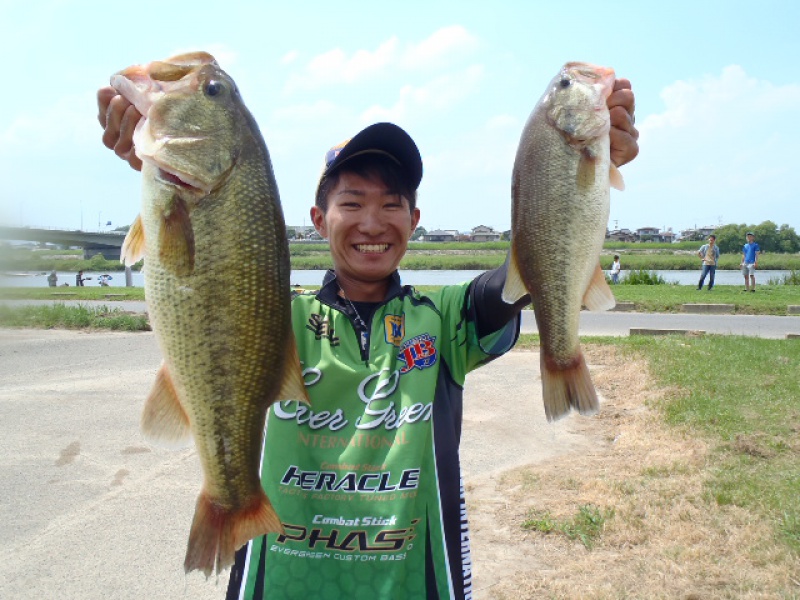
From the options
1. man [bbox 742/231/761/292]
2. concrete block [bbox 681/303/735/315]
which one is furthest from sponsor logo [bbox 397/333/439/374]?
man [bbox 742/231/761/292]

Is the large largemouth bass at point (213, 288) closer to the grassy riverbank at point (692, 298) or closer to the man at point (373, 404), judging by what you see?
the man at point (373, 404)

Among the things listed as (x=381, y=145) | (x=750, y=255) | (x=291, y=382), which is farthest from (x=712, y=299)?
(x=291, y=382)

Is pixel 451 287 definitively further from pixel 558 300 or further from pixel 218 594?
pixel 218 594

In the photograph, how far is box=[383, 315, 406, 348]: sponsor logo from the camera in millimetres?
2543

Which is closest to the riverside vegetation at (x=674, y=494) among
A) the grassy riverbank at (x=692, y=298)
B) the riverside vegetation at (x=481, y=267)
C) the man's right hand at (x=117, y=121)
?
the riverside vegetation at (x=481, y=267)

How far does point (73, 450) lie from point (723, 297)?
1719 centimetres

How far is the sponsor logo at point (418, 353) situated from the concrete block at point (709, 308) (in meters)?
15.5

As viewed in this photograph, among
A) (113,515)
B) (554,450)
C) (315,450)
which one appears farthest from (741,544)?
(113,515)

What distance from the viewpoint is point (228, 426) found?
6.66 feet

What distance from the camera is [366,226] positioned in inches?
101

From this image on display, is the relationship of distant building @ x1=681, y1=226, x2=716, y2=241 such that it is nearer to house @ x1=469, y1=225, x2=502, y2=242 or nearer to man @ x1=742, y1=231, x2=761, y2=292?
house @ x1=469, y1=225, x2=502, y2=242

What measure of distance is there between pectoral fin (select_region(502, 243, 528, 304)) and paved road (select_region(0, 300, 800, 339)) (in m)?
11.2

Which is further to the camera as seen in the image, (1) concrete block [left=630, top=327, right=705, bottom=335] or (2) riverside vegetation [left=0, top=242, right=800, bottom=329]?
(1) concrete block [left=630, top=327, right=705, bottom=335]

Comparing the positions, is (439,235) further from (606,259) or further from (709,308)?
(709,308)
